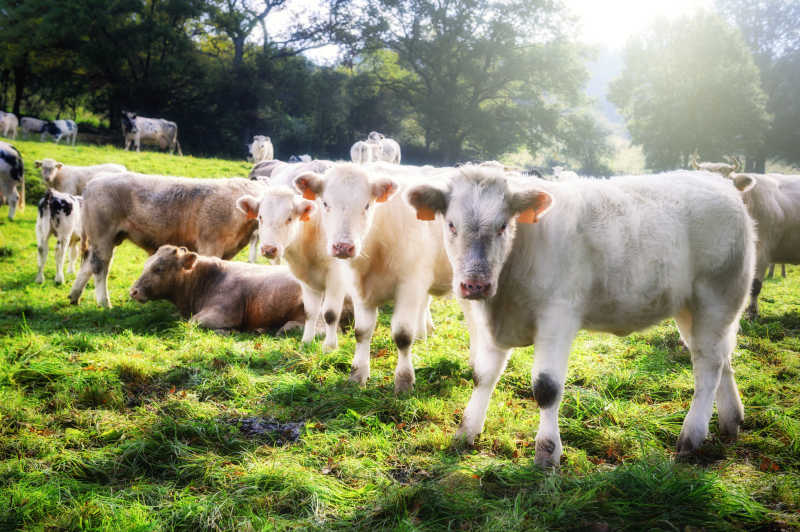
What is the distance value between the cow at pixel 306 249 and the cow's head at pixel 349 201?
48.9 inches

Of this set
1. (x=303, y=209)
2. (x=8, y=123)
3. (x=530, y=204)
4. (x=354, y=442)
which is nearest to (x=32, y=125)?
(x=8, y=123)

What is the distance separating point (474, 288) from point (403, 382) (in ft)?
6.73

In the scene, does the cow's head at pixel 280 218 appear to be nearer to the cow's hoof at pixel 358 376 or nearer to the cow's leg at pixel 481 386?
the cow's hoof at pixel 358 376

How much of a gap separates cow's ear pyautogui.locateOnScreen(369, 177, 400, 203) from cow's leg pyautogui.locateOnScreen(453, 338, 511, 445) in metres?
1.72

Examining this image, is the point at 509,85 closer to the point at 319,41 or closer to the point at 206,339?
the point at 319,41

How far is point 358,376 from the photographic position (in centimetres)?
518

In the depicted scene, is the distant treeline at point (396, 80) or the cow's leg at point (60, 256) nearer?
the cow's leg at point (60, 256)

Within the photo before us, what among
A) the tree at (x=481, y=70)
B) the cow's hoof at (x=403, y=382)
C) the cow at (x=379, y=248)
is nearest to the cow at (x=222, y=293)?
the cow at (x=379, y=248)

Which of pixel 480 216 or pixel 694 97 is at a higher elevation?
pixel 694 97

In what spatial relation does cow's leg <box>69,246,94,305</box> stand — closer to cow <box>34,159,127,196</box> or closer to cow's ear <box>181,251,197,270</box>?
cow's ear <box>181,251,197,270</box>

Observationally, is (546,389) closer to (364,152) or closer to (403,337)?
(403,337)

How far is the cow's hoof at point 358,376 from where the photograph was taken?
515 cm

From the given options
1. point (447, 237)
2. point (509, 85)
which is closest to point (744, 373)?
point (447, 237)

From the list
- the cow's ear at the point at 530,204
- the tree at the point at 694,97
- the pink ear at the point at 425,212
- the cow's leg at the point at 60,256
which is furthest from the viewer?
the tree at the point at 694,97
